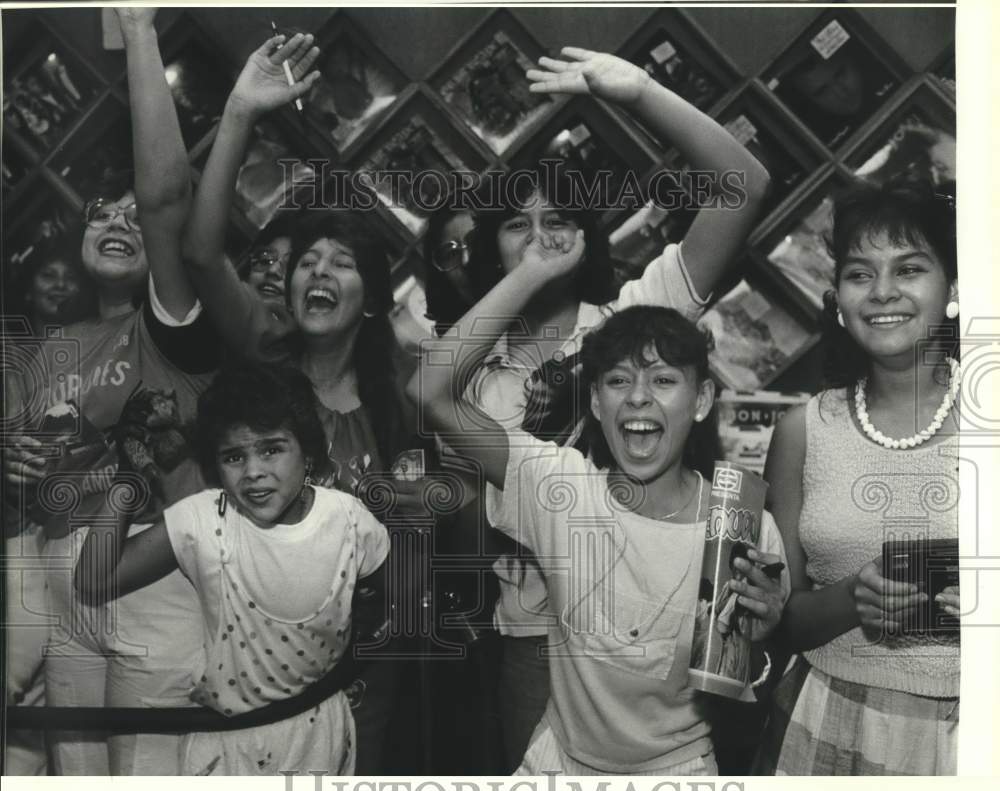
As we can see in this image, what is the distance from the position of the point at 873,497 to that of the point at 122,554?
1.47 metres

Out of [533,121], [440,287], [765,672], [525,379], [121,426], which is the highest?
[533,121]

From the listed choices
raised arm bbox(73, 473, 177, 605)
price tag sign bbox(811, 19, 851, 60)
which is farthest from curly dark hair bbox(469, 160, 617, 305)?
raised arm bbox(73, 473, 177, 605)

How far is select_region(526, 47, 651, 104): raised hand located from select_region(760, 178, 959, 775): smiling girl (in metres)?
0.48

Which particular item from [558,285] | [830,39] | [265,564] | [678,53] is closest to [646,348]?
[558,285]

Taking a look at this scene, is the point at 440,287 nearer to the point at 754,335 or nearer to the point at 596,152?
the point at 596,152

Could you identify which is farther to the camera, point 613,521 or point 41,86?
point 41,86

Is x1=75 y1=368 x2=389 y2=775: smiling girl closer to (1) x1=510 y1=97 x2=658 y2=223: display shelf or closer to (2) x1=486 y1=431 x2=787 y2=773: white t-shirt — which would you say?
(2) x1=486 y1=431 x2=787 y2=773: white t-shirt

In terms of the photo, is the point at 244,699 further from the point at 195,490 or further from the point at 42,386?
the point at 42,386

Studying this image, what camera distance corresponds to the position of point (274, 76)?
6.79 ft

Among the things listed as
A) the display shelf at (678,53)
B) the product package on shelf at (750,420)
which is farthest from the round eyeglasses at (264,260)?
the product package on shelf at (750,420)

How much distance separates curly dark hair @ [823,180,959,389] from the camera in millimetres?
2029

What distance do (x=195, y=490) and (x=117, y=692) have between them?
0.42 meters
